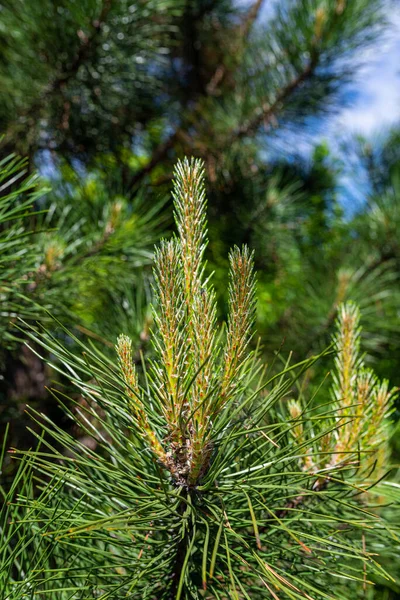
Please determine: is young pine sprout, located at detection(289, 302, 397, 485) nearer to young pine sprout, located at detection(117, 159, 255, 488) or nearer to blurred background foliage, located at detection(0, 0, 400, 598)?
young pine sprout, located at detection(117, 159, 255, 488)

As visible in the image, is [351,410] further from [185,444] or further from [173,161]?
[173,161]

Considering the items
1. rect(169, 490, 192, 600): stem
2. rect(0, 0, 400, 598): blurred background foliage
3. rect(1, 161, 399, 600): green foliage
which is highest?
rect(0, 0, 400, 598): blurred background foliage

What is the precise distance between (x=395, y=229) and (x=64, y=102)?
27.7 inches

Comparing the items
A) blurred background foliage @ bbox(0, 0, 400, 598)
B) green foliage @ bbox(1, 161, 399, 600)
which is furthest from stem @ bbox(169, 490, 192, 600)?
blurred background foliage @ bbox(0, 0, 400, 598)

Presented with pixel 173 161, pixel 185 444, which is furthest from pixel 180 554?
pixel 173 161

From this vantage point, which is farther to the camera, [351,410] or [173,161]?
[173,161]

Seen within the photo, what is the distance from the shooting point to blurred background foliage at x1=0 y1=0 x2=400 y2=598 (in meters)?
0.73

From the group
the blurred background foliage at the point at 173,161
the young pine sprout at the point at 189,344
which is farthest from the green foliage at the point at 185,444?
the blurred background foliage at the point at 173,161

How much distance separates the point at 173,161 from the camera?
1119 mm

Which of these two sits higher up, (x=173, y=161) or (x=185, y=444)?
(x=173, y=161)

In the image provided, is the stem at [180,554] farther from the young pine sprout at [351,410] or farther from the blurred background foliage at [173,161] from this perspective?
the blurred background foliage at [173,161]

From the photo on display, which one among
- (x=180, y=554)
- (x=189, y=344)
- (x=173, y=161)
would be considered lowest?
(x=180, y=554)

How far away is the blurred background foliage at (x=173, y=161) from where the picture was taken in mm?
731

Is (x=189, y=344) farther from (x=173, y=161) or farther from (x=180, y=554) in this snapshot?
(x=173, y=161)
